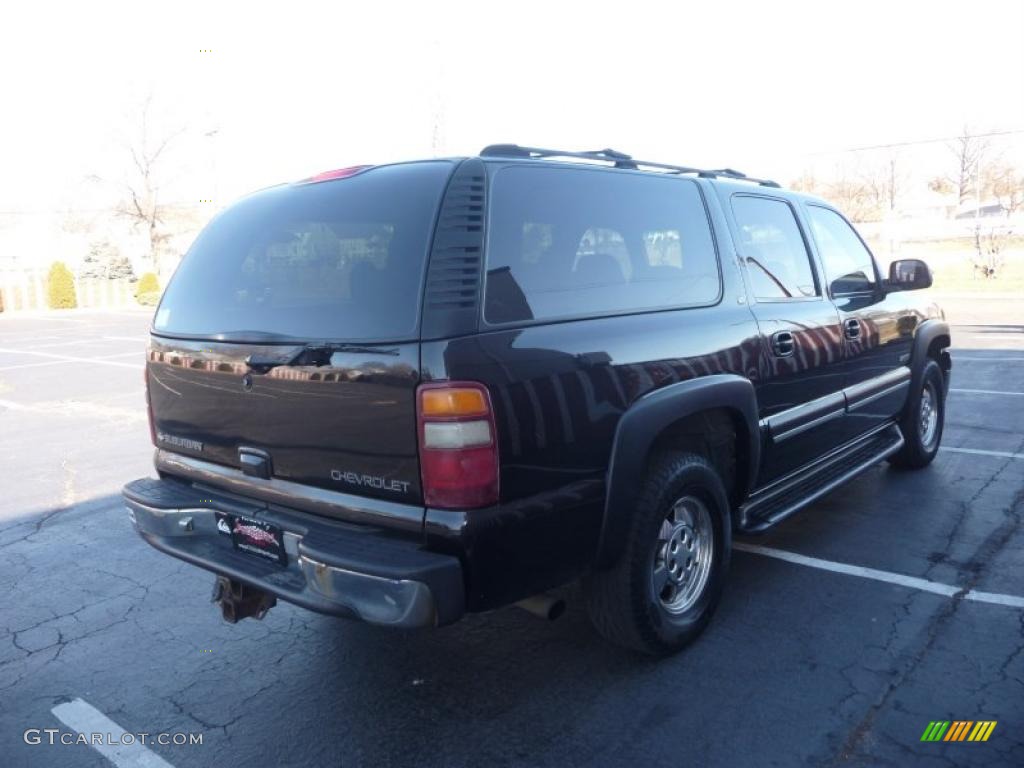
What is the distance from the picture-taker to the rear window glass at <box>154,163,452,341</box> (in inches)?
106

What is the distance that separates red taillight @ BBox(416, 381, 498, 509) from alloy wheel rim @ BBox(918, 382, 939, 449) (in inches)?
175

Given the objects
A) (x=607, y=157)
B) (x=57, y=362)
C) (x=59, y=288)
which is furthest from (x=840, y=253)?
(x=59, y=288)

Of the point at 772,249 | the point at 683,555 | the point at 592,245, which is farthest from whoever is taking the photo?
the point at 772,249

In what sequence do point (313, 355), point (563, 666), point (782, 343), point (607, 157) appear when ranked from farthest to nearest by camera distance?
point (782, 343)
point (607, 157)
point (563, 666)
point (313, 355)

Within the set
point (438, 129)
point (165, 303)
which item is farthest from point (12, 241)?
point (165, 303)

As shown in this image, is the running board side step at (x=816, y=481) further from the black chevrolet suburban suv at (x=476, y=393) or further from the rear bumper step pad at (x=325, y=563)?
the rear bumper step pad at (x=325, y=563)

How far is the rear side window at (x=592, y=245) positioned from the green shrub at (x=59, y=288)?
32.7 m

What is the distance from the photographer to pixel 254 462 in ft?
9.87

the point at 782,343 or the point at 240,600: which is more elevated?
the point at 782,343

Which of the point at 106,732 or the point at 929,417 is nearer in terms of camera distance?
the point at 106,732

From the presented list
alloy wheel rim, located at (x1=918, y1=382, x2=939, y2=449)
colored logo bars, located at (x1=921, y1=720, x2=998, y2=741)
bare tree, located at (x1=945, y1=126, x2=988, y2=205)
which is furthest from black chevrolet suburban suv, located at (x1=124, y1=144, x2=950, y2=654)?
bare tree, located at (x1=945, y1=126, x2=988, y2=205)

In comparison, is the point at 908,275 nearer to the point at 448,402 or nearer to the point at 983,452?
the point at 983,452

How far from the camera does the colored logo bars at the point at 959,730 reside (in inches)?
109

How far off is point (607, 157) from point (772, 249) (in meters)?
1.19
